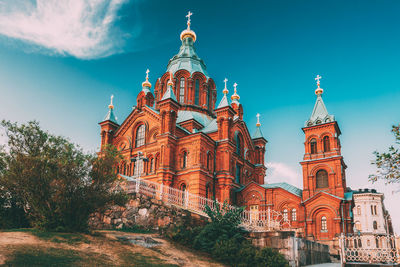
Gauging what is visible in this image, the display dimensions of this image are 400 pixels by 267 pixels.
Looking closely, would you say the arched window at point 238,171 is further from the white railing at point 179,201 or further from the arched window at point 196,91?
the white railing at point 179,201

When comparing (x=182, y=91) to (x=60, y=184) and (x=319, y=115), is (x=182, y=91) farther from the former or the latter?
(x=60, y=184)

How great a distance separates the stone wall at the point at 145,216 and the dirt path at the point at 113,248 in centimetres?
231

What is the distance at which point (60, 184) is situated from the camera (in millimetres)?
12672

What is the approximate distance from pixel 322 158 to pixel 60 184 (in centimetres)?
2642

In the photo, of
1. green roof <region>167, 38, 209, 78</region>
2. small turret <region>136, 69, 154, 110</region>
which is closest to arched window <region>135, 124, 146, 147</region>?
small turret <region>136, 69, 154, 110</region>

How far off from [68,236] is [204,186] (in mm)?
19227

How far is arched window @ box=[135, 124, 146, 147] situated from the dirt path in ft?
68.5

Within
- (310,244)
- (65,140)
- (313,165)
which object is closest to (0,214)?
(65,140)

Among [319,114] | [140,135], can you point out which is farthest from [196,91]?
[319,114]

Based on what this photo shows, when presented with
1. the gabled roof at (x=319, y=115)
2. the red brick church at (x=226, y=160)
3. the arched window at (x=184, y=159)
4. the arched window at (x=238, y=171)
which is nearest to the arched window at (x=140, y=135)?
the red brick church at (x=226, y=160)

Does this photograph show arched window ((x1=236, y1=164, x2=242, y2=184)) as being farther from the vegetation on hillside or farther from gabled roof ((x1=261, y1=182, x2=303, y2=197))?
the vegetation on hillside

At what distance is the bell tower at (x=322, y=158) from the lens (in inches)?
1262

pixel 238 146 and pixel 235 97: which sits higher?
pixel 235 97

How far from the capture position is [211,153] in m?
32.8
